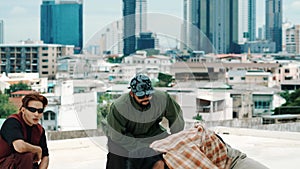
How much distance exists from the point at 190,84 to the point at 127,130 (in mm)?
566

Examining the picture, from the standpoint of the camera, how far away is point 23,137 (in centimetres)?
214

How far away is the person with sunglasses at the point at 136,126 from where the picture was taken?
2.10m

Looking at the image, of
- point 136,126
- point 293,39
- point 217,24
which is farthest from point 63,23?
point 136,126

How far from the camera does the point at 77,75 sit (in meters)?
2.42

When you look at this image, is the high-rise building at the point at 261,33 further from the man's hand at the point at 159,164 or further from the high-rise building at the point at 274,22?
the man's hand at the point at 159,164

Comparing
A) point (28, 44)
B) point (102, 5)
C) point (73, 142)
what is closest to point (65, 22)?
point (28, 44)

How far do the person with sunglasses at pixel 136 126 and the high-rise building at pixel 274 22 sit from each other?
17.3m

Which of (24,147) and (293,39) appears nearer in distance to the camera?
(24,147)

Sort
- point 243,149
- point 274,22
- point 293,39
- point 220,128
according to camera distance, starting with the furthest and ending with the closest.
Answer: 1. point 274,22
2. point 293,39
3. point 220,128
4. point 243,149

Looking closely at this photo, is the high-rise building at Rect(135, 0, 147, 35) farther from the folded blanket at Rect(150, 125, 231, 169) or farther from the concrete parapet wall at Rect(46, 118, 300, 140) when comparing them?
the folded blanket at Rect(150, 125, 231, 169)

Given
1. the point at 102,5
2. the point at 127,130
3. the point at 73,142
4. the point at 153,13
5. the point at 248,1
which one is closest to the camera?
the point at 127,130

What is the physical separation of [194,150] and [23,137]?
2.33 feet

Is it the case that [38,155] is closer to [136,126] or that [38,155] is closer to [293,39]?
[136,126]

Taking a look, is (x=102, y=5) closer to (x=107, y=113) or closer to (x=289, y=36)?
(x=289, y=36)
